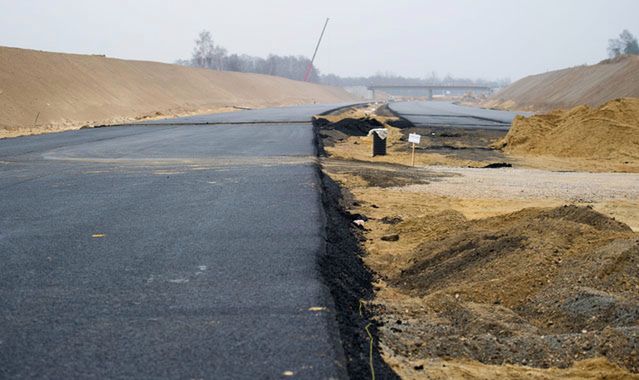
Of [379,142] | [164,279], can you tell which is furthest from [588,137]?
[164,279]

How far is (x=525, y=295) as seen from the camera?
23.4 feet

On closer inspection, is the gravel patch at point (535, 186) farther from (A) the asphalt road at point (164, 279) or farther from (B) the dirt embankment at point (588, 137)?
(B) the dirt embankment at point (588, 137)

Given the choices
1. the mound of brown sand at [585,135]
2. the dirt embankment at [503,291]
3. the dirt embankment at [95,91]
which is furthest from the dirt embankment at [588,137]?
the dirt embankment at [95,91]

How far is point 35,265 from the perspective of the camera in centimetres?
717

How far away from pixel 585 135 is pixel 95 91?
45.9m

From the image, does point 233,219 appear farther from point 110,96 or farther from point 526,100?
point 526,100

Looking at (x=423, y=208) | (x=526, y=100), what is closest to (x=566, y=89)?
(x=526, y=100)

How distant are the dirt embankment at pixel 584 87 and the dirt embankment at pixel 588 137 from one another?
37.7m

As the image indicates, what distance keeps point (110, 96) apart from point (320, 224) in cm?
5865

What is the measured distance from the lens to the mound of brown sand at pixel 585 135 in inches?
1025

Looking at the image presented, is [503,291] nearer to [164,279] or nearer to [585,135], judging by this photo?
[164,279]

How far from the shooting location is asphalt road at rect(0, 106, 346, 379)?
15.1 feet

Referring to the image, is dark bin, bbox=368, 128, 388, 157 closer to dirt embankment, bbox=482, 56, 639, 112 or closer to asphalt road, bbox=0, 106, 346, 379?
asphalt road, bbox=0, 106, 346, 379

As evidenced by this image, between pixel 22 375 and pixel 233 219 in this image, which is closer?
pixel 22 375
